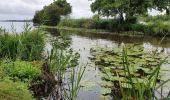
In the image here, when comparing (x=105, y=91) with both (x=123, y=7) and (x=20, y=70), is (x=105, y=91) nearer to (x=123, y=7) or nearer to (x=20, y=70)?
(x=20, y=70)

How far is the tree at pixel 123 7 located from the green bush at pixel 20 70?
22.6 metres

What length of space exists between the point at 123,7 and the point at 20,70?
77.6 ft

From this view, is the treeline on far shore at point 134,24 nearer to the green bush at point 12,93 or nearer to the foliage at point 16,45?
the foliage at point 16,45

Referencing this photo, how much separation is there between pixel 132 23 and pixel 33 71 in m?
24.2

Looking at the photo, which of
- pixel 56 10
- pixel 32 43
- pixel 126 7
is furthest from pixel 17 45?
pixel 56 10

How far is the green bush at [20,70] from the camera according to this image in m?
6.94

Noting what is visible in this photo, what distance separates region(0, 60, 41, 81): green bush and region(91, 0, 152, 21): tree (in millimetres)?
22645

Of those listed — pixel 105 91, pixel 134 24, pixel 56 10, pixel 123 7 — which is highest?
pixel 123 7

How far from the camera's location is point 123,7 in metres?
29.9

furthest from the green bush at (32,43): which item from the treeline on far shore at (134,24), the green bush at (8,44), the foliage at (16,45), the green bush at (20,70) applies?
the treeline on far shore at (134,24)

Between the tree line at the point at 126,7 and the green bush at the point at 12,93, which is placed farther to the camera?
the tree line at the point at 126,7

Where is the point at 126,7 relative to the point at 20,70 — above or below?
above

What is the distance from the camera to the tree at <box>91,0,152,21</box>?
29.6 m

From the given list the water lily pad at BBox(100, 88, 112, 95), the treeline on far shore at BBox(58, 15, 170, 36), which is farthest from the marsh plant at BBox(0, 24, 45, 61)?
the treeline on far shore at BBox(58, 15, 170, 36)
